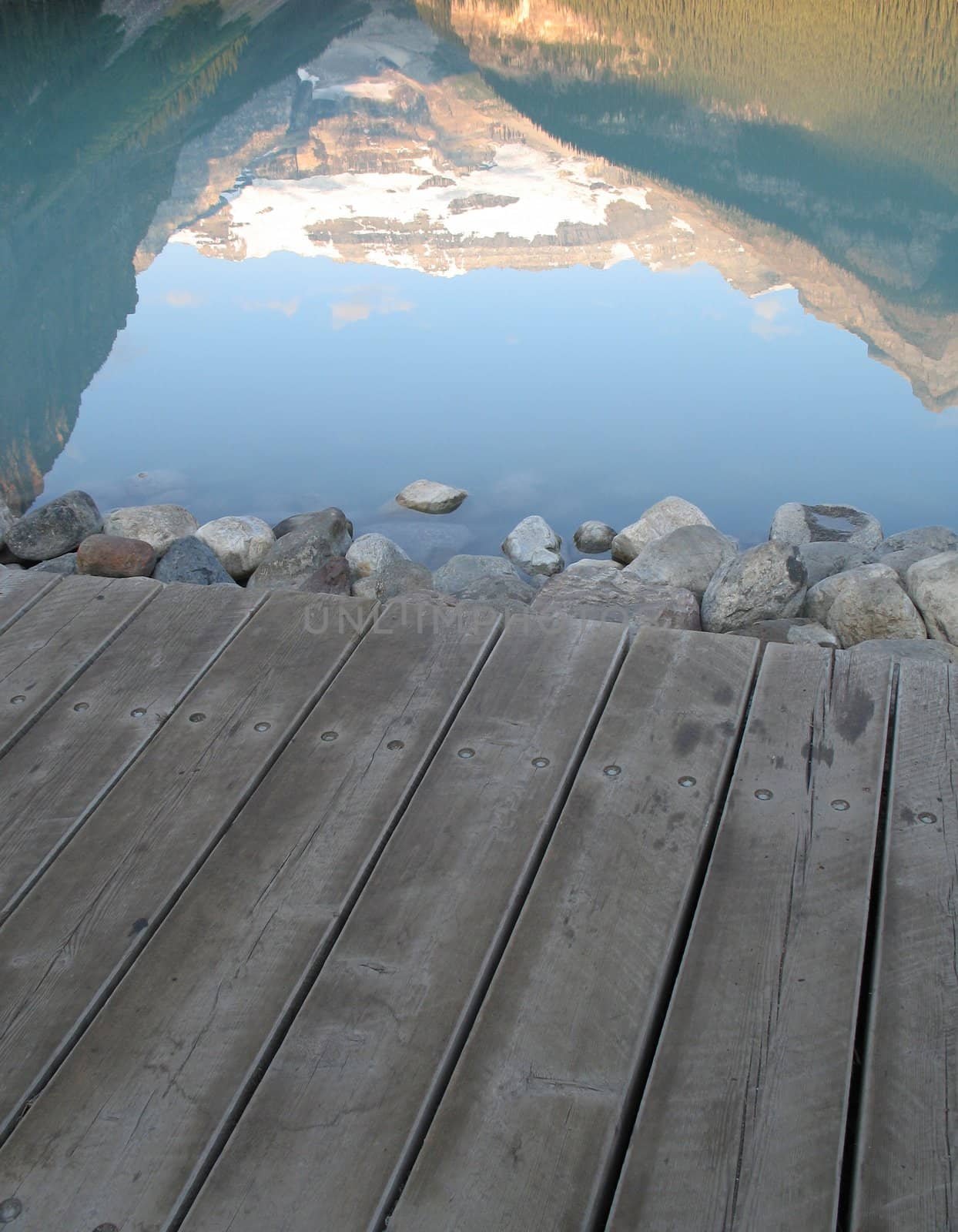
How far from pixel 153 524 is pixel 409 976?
12.9ft

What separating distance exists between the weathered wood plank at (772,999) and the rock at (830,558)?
2.80 meters

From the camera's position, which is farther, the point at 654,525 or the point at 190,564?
the point at 654,525

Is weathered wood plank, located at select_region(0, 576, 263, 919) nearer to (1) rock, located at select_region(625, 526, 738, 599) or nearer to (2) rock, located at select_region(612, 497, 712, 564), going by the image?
(1) rock, located at select_region(625, 526, 738, 599)

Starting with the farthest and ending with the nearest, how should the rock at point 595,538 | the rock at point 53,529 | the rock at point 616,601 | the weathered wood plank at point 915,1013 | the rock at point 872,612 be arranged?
the rock at point 595,538, the rock at point 53,529, the rock at point 872,612, the rock at point 616,601, the weathered wood plank at point 915,1013

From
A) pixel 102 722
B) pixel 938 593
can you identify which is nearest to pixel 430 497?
pixel 938 593

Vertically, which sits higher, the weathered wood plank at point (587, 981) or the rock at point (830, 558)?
the weathered wood plank at point (587, 981)

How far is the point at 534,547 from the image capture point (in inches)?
190

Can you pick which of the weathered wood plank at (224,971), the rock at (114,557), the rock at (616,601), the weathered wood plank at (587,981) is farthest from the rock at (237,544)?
the weathered wood plank at (587,981)

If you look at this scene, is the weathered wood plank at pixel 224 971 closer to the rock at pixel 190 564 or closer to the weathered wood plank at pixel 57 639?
the weathered wood plank at pixel 57 639

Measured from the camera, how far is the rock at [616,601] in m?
3.48

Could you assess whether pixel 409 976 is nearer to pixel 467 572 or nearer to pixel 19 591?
pixel 19 591

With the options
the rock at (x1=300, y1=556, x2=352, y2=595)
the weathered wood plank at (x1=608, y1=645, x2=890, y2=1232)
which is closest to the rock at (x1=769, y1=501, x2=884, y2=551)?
the rock at (x1=300, y1=556, x2=352, y2=595)

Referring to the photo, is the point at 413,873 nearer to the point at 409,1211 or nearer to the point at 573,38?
the point at 409,1211

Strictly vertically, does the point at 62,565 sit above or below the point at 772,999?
below
